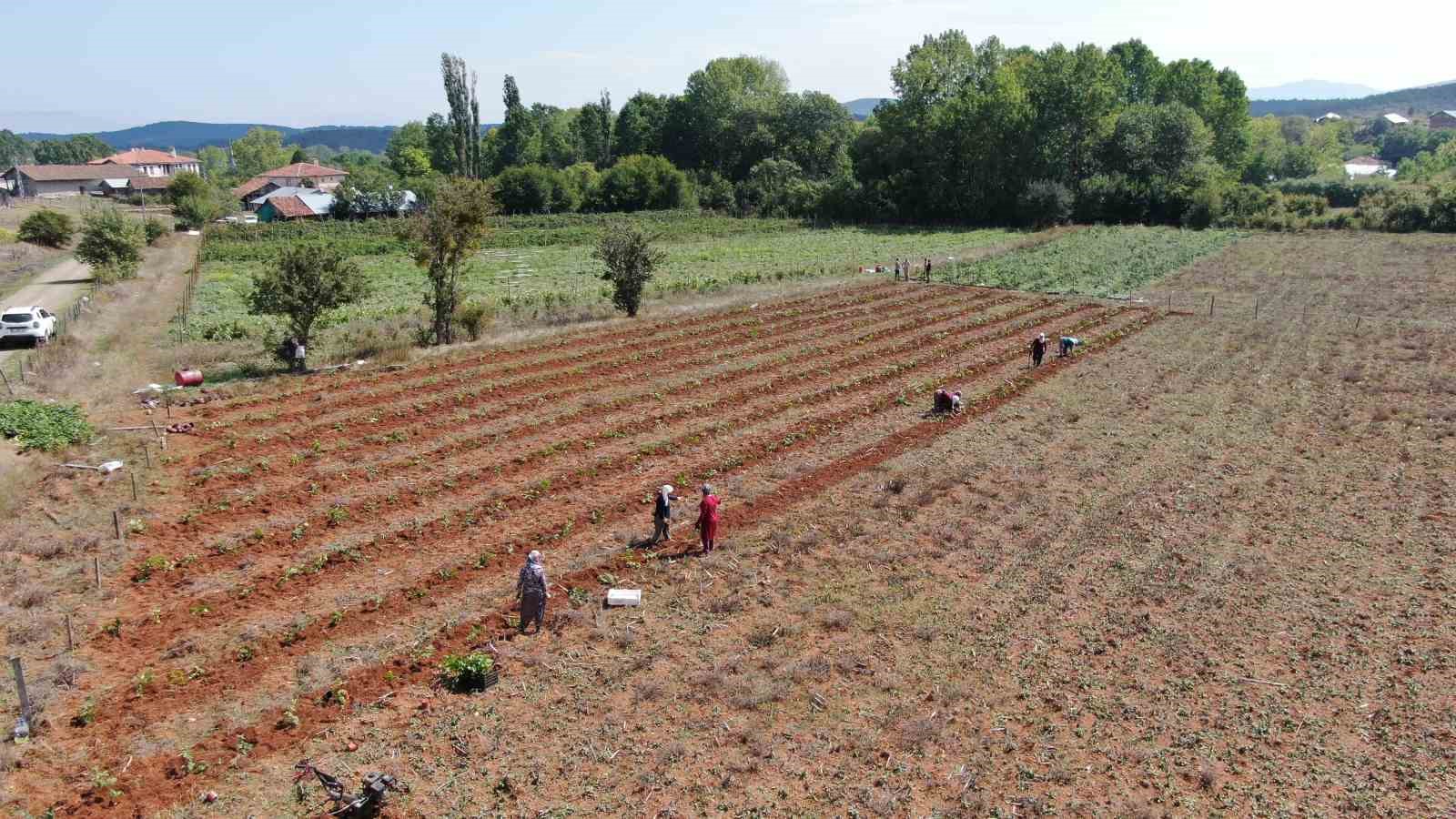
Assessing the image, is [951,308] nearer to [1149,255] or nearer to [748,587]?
[1149,255]

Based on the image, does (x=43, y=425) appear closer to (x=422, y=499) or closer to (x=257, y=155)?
(x=422, y=499)

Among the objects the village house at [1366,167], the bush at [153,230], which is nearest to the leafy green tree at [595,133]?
the bush at [153,230]

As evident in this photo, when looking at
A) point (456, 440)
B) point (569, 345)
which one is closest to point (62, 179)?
point (569, 345)

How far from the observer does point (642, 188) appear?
90.7 metres

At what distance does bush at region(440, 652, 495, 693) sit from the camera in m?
11.8

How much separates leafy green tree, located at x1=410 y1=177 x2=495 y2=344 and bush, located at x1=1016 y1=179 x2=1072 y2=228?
54574 mm

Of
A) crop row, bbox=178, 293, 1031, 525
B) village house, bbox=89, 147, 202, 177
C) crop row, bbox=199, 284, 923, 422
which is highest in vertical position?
village house, bbox=89, 147, 202, 177

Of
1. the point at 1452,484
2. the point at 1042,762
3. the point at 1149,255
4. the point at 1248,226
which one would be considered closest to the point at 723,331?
the point at 1452,484

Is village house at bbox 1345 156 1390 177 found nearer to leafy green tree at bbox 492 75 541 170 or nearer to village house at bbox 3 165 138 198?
leafy green tree at bbox 492 75 541 170

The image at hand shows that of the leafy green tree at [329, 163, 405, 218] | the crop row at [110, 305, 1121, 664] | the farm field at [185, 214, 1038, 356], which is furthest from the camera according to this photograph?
the leafy green tree at [329, 163, 405, 218]

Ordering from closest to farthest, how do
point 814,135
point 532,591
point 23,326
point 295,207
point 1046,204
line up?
point 532,591 → point 23,326 → point 1046,204 → point 295,207 → point 814,135

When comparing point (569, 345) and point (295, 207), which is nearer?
point (569, 345)

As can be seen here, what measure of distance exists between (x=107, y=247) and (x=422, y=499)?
38.2 metres

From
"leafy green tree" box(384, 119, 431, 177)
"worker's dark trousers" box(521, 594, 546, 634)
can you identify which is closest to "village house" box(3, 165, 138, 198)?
"leafy green tree" box(384, 119, 431, 177)
